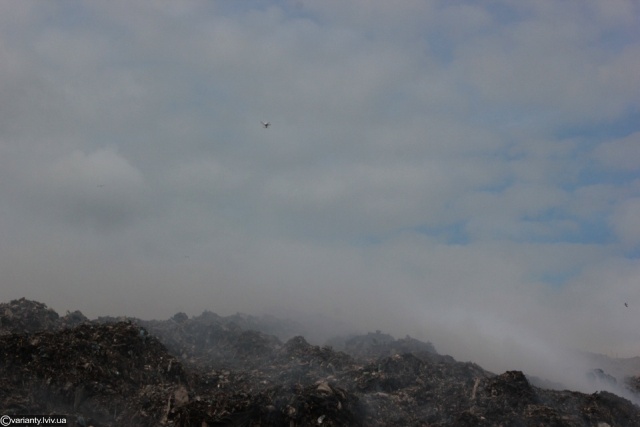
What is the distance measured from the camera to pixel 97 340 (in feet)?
50.1

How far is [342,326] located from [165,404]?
37444mm

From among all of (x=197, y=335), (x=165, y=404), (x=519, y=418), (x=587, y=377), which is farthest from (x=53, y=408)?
(x=587, y=377)

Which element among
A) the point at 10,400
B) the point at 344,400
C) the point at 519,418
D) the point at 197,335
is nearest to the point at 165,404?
the point at 10,400

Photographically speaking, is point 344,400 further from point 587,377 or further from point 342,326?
point 342,326

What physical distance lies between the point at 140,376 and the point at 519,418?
1115cm

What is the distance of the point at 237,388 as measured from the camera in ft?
53.3

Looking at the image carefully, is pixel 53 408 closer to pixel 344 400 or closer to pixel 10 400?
pixel 10 400

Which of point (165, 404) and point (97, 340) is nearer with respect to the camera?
point (165, 404)

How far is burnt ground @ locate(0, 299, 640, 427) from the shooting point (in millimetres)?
12359

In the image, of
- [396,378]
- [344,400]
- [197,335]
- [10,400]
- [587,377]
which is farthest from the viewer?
[587,377]

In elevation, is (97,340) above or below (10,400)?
above

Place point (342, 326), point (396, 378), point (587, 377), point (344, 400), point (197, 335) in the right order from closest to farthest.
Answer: point (344, 400) < point (396, 378) < point (197, 335) < point (587, 377) < point (342, 326)

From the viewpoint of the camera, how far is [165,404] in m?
12.9

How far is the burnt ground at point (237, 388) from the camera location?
12.4m
